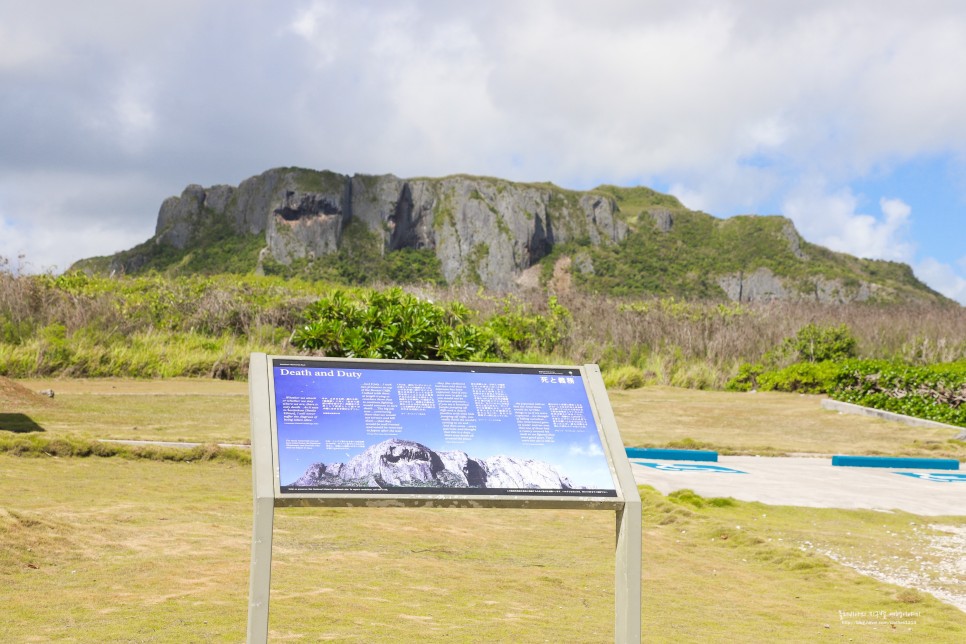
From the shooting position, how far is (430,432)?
4.39 m

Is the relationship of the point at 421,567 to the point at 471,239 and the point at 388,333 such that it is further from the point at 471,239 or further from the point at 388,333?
the point at 471,239

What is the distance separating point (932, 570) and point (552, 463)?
3.50m

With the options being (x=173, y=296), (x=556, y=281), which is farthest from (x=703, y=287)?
(x=173, y=296)

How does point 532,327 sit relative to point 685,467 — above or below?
above

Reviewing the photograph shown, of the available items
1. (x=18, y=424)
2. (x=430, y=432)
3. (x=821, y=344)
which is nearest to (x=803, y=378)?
(x=821, y=344)

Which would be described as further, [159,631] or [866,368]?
[866,368]

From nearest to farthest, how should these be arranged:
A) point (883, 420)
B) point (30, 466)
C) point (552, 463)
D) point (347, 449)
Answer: point (347, 449) → point (552, 463) → point (30, 466) → point (883, 420)

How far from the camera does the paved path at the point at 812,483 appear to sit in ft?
29.4

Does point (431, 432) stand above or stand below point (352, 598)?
above

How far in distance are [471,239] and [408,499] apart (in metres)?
114

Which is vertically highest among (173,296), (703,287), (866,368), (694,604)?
(703,287)

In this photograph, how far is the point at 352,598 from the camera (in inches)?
212

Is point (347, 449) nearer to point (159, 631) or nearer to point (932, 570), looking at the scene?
point (159, 631)

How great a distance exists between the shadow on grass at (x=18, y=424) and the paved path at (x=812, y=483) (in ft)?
21.3
